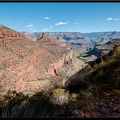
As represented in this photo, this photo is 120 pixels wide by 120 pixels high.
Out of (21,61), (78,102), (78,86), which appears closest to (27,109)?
(78,102)

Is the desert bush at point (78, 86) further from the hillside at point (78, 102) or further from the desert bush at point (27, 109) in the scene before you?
the desert bush at point (27, 109)

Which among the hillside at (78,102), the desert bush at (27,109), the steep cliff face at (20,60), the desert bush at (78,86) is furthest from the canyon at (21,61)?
the desert bush at (27,109)

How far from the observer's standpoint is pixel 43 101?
12.6 feet

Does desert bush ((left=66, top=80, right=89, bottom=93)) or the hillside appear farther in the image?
desert bush ((left=66, top=80, right=89, bottom=93))

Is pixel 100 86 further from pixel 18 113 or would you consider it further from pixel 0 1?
pixel 0 1

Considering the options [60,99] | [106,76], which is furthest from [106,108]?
[106,76]

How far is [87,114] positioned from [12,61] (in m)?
63.1

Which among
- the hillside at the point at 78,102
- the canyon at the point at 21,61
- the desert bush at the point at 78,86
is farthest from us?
the canyon at the point at 21,61

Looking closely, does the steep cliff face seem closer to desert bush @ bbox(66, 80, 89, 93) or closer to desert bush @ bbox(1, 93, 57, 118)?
desert bush @ bbox(66, 80, 89, 93)

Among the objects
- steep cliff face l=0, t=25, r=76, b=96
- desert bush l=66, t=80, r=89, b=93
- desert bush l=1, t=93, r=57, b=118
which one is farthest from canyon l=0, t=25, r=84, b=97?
desert bush l=1, t=93, r=57, b=118

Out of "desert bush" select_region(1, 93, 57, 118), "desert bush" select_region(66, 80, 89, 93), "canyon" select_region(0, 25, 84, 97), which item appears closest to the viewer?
"desert bush" select_region(1, 93, 57, 118)

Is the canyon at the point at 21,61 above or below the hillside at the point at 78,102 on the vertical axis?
below

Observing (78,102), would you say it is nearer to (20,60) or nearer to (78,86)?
(78,86)

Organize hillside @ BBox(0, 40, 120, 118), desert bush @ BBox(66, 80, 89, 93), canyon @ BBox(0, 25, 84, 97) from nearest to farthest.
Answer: hillside @ BBox(0, 40, 120, 118), desert bush @ BBox(66, 80, 89, 93), canyon @ BBox(0, 25, 84, 97)
